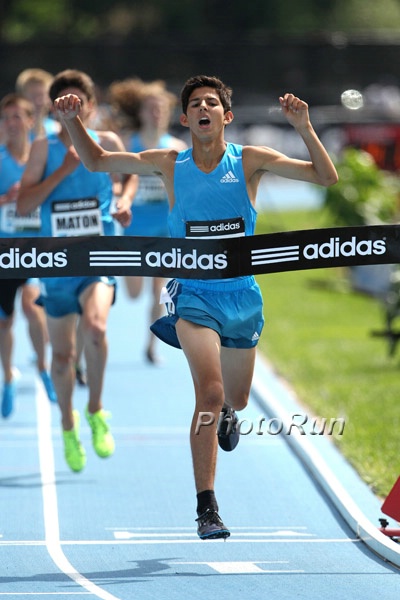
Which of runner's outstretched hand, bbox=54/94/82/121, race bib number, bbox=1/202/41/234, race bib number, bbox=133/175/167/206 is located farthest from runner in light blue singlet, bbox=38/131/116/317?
race bib number, bbox=133/175/167/206

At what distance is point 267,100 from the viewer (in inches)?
1345

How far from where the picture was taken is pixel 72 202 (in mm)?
9328

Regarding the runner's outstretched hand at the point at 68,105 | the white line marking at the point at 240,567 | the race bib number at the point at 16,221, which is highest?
the race bib number at the point at 16,221

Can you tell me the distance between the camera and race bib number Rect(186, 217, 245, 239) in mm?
7406

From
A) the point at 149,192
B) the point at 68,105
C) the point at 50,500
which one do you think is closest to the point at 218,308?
the point at 68,105

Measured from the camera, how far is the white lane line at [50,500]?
6883mm

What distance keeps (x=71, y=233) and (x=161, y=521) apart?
210cm

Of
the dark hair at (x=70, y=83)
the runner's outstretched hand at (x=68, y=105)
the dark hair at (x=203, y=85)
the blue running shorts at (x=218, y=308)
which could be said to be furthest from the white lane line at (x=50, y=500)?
the dark hair at (x=70, y=83)

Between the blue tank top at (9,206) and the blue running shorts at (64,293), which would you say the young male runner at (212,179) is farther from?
the blue tank top at (9,206)

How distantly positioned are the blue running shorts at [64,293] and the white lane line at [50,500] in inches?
45.7

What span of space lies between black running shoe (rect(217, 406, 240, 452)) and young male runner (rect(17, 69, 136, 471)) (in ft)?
3.80

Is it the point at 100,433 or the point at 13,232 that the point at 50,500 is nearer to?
the point at 100,433

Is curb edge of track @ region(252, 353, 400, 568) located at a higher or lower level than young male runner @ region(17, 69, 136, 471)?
lower

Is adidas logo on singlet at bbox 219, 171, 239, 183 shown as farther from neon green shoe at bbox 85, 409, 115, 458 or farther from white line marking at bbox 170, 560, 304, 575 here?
neon green shoe at bbox 85, 409, 115, 458
